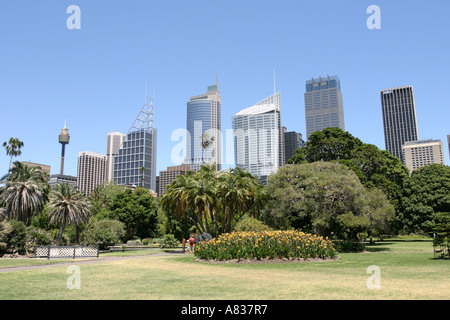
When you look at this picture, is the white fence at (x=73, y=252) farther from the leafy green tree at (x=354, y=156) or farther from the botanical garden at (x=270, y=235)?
the leafy green tree at (x=354, y=156)

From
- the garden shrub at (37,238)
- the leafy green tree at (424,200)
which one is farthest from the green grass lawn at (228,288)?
the leafy green tree at (424,200)

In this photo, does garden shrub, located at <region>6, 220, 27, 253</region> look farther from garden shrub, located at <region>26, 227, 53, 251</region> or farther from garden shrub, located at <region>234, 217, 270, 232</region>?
garden shrub, located at <region>234, 217, 270, 232</region>

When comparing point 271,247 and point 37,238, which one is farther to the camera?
point 37,238

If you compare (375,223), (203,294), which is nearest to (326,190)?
(375,223)

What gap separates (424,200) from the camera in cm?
4794

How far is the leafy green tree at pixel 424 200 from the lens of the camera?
Answer: 47.1 metres

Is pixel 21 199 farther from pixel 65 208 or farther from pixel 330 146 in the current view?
pixel 330 146

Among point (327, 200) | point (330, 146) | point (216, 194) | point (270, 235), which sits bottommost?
point (270, 235)

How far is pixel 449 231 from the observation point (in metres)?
20.9

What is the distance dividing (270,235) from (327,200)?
1197cm

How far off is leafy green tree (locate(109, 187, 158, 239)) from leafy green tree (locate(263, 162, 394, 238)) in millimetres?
40073

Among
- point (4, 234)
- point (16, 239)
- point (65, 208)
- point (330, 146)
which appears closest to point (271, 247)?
point (4, 234)
